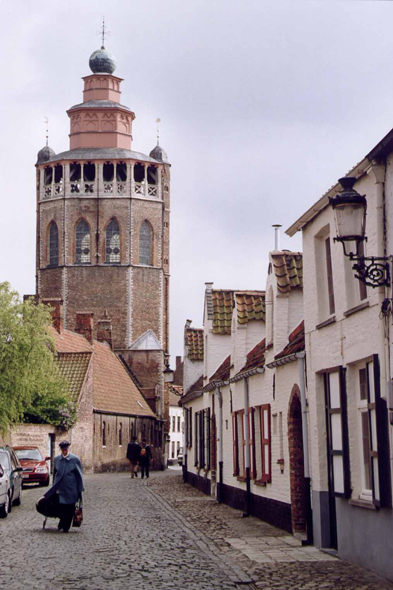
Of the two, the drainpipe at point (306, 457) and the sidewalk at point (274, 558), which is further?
the drainpipe at point (306, 457)

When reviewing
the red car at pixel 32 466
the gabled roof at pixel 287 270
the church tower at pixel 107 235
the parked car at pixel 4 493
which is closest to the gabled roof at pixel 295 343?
the gabled roof at pixel 287 270

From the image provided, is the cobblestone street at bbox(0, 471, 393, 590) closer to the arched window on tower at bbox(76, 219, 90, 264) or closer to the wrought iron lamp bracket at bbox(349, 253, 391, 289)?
the wrought iron lamp bracket at bbox(349, 253, 391, 289)

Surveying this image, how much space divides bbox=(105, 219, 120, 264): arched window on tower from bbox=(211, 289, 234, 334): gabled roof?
52.8 meters

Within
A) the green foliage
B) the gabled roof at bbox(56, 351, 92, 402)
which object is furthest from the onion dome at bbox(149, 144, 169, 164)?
the green foliage

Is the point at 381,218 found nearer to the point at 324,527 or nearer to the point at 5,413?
the point at 324,527

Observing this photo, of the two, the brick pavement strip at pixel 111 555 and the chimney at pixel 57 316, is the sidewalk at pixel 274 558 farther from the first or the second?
the chimney at pixel 57 316

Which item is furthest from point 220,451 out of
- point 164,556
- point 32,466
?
point 164,556

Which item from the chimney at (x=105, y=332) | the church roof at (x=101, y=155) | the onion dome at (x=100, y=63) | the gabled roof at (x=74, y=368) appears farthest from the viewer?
the onion dome at (x=100, y=63)

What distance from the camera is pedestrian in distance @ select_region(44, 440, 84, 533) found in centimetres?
1672

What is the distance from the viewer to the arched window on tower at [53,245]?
267 feet

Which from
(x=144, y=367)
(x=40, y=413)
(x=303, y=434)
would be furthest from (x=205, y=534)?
(x=144, y=367)

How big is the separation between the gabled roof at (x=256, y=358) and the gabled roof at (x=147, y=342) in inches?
2174

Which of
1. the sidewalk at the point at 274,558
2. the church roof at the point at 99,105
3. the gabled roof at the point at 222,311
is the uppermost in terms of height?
the church roof at the point at 99,105

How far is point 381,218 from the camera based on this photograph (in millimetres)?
11352
